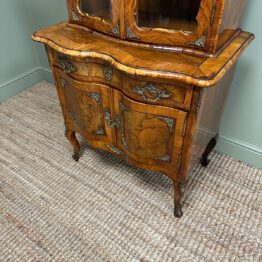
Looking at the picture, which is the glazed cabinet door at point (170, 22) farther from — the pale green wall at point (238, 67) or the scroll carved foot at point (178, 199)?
the scroll carved foot at point (178, 199)

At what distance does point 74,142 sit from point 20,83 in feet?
3.03

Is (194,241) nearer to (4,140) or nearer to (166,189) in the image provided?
(166,189)

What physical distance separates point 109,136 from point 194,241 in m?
0.54

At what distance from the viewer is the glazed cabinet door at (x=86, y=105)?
0.95 metres

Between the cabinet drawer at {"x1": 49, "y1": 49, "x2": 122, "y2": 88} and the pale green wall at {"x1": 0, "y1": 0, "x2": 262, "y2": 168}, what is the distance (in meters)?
0.57

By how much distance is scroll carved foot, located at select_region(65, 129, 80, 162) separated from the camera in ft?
4.22

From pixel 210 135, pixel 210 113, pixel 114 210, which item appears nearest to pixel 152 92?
pixel 210 113

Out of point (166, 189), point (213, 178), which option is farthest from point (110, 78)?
point (213, 178)

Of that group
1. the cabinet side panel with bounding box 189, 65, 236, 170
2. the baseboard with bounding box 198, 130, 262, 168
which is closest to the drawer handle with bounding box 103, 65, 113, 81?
the cabinet side panel with bounding box 189, 65, 236, 170

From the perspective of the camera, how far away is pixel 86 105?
39.5 inches

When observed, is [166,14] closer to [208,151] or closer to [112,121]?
[112,121]

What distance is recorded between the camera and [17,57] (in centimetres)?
189

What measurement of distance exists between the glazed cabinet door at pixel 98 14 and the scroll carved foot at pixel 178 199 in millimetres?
596

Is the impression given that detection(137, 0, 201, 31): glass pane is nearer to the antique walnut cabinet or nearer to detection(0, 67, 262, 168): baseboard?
the antique walnut cabinet
